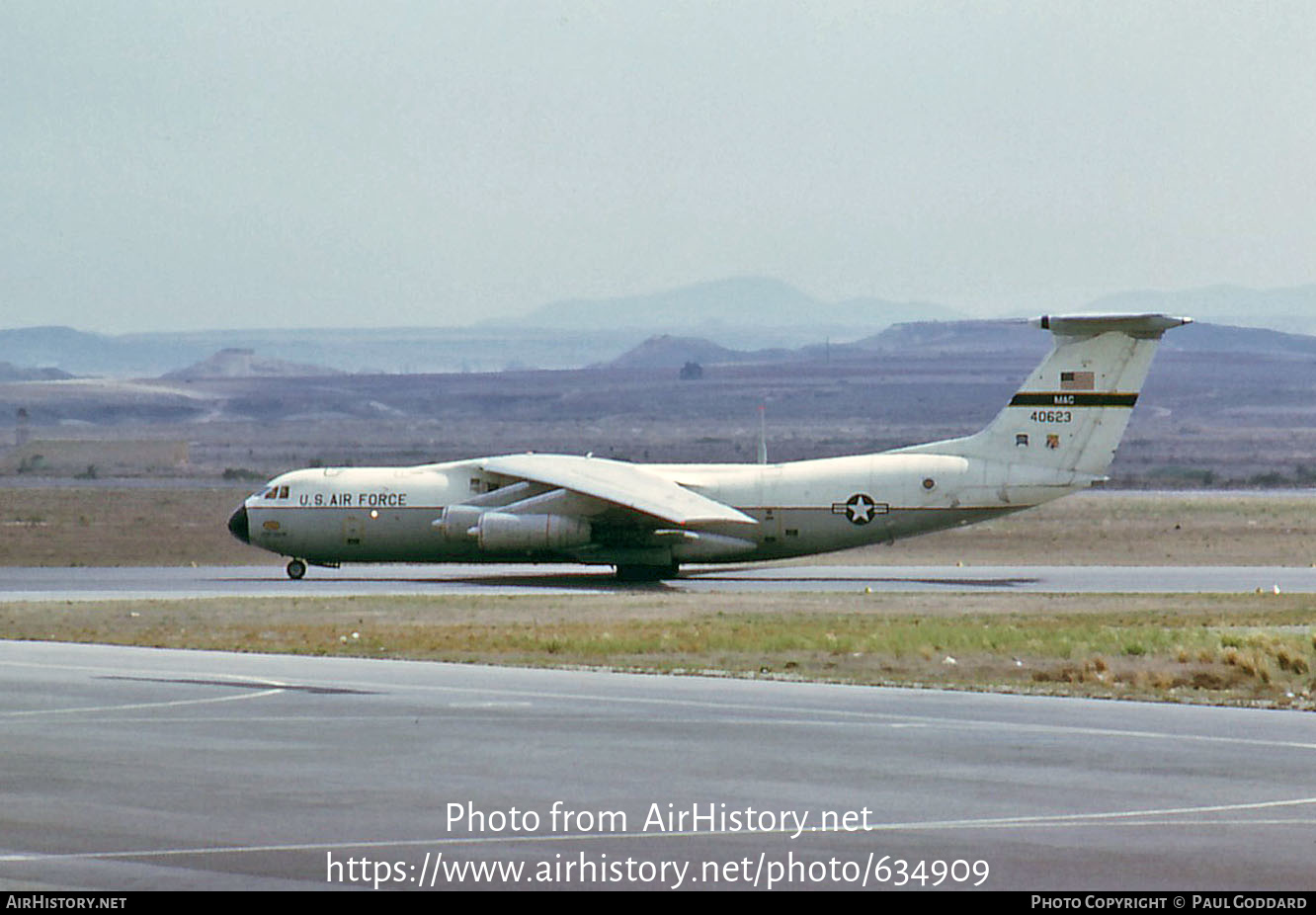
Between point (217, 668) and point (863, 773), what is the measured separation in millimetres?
11119

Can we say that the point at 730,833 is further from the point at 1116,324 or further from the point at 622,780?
the point at 1116,324

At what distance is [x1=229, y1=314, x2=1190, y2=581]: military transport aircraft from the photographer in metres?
44.1

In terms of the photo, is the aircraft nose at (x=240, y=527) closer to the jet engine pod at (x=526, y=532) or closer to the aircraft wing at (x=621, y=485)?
the aircraft wing at (x=621, y=485)

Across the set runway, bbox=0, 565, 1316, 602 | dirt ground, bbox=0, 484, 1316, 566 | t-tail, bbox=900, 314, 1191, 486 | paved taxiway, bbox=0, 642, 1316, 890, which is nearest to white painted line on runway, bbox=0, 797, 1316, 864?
paved taxiway, bbox=0, 642, 1316, 890

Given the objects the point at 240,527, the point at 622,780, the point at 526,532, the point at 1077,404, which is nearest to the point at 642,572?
the point at 526,532

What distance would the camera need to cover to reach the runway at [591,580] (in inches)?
1638

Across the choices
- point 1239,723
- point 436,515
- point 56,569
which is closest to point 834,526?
point 436,515

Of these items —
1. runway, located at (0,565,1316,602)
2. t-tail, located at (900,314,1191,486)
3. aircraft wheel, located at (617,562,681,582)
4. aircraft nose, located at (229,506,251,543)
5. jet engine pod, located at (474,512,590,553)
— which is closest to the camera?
runway, located at (0,565,1316,602)

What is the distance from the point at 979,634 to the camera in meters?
29.1

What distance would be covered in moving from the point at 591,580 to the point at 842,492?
20.4 ft

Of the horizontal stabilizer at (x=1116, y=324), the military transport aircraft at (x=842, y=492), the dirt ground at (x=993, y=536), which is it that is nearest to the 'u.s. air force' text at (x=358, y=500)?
the military transport aircraft at (x=842, y=492)

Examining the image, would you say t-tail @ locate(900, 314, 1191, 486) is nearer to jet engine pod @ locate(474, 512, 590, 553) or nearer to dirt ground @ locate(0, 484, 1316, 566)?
jet engine pod @ locate(474, 512, 590, 553)

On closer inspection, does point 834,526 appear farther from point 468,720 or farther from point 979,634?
point 468,720

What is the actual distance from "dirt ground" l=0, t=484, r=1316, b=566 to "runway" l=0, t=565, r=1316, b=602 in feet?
15.9
